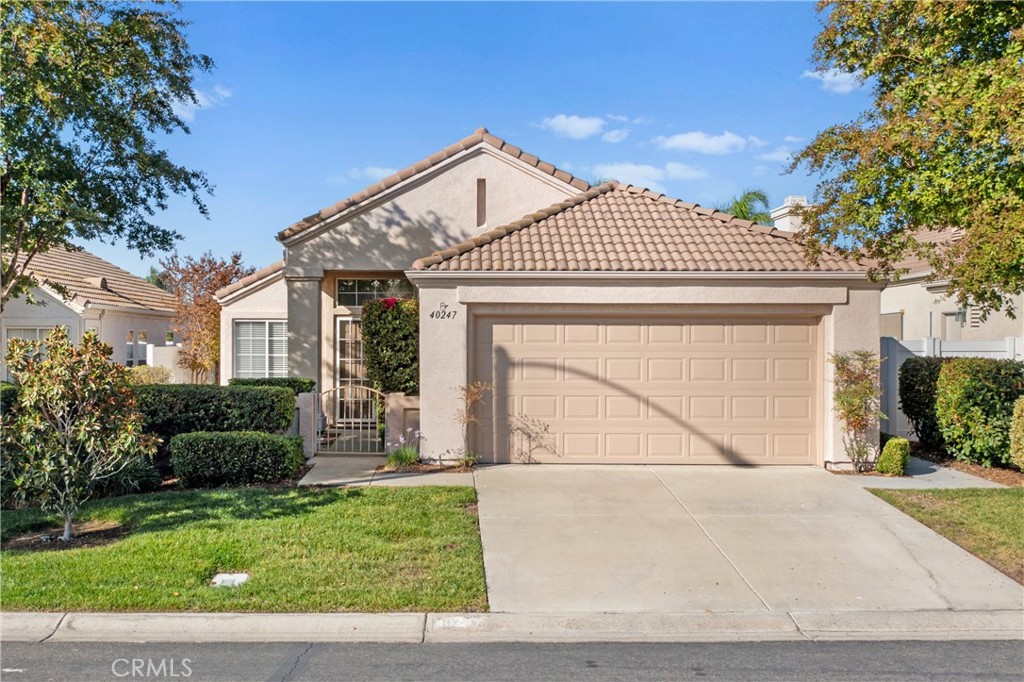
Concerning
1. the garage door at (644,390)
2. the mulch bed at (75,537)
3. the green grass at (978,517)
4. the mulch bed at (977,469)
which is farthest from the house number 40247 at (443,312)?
the mulch bed at (977,469)

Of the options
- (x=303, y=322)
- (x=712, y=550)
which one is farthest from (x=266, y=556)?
(x=303, y=322)

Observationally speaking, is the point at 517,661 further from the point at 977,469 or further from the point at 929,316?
the point at 929,316

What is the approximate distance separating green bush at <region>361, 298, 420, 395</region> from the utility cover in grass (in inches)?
243

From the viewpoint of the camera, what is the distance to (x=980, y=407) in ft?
36.9

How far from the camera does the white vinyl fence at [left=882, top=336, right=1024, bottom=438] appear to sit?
1173 centimetres

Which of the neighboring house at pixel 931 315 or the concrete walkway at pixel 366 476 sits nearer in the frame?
the concrete walkway at pixel 366 476

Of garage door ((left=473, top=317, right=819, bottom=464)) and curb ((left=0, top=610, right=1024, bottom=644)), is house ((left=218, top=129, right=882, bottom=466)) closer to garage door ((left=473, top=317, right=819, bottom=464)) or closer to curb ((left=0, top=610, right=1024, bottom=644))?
garage door ((left=473, top=317, right=819, bottom=464))

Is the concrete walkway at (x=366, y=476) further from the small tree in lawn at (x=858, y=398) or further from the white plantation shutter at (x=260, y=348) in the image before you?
the white plantation shutter at (x=260, y=348)

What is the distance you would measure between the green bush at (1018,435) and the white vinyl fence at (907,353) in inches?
66.2

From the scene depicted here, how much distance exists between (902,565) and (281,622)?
5.78m

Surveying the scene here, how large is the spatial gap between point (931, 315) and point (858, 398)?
1081 centimetres

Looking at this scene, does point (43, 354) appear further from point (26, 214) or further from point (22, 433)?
point (26, 214)

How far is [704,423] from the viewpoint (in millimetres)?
11320

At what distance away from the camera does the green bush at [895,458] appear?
35.0 feet
